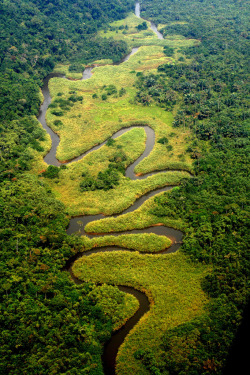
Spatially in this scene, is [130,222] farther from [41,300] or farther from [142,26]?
[142,26]

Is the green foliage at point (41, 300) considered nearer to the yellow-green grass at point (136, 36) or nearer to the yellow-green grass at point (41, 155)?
the yellow-green grass at point (41, 155)

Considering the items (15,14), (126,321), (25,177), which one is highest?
(15,14)

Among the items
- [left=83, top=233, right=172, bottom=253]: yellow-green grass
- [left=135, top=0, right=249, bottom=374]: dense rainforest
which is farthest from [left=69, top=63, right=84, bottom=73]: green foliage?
[left=83, top=233, right=172, bottom=253]: yellow-green grass

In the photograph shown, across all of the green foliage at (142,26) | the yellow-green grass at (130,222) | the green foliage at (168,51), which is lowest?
the yellow-green grass at (130,222)

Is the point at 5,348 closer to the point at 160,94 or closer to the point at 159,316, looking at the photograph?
the point at 159,316

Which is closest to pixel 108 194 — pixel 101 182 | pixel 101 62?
pixel 101 182

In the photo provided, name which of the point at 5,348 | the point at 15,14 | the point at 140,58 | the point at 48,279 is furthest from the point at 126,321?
the point at 15,14

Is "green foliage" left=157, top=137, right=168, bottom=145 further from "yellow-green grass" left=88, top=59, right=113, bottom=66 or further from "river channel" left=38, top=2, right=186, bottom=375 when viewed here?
"yellow-green grass" left=88, top=59, right=113, bottom=66

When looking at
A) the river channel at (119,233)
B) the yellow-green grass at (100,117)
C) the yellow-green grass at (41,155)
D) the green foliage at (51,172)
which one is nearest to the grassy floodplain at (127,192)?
the yellow-green grass at (100,117)
